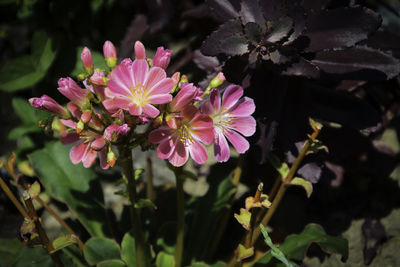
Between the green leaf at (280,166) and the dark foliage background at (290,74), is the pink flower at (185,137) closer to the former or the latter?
the dark foliage background at (290,74)

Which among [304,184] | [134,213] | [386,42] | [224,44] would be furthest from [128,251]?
[386,42]

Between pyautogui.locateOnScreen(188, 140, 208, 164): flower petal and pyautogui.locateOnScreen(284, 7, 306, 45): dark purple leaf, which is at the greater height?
pyautogui.locateOnScreen(284, 7, 306, 45): dark purple leaf

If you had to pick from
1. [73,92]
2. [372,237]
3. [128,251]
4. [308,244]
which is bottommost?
[372,237]

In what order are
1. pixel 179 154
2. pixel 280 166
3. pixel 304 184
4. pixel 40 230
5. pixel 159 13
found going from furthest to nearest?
pixel 159 13 < pixel 280 166 < pixel 304 184 < pixel 40 230 < pixel 179 154

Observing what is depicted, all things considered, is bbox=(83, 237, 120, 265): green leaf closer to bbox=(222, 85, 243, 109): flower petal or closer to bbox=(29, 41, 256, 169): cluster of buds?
bbox=(29, 41, 256, 169): cluster of buds

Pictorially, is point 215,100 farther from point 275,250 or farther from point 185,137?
point 275,250

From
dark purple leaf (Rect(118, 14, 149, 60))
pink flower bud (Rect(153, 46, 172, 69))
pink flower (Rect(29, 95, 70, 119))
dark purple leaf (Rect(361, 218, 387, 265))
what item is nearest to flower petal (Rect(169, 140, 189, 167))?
pink flower bud (Rect(153, 46, 172, 69))

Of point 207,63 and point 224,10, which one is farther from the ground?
point 224,10
